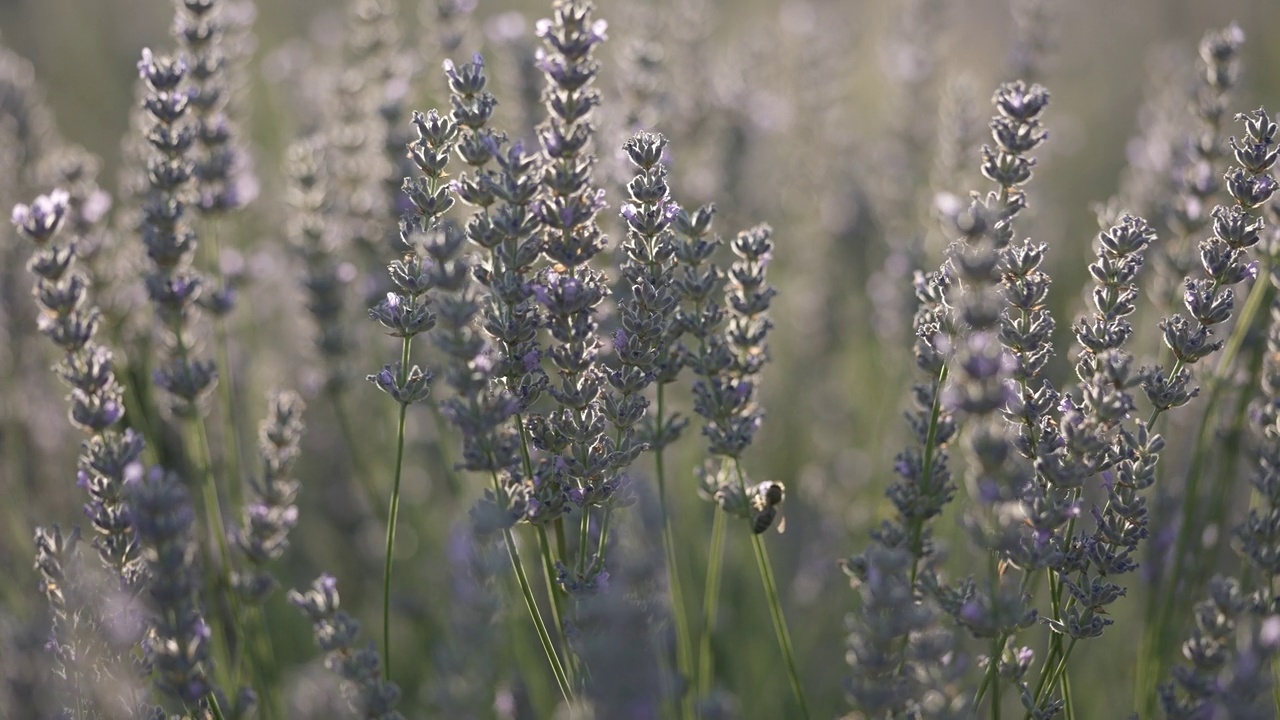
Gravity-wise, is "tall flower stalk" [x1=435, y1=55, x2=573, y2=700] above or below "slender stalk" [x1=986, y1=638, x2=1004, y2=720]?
above

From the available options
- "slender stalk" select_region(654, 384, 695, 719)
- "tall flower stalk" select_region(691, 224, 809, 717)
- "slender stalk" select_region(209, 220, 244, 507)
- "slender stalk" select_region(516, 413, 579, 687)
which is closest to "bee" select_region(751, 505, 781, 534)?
"tall flower stalk" select_region(691, 224, 809, 717)

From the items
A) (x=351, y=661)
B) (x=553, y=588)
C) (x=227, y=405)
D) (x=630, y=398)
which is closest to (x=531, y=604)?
(x=553, y=588)

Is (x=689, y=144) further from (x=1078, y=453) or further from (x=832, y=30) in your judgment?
(x=1078, y=453)

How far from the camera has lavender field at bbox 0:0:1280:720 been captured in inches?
64.6

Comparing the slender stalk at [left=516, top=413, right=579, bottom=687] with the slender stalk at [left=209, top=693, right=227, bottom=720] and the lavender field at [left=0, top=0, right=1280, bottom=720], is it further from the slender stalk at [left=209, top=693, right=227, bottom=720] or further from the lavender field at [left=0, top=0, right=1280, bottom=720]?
A: the slender stalk at [left=209, top=693, right=227, bottom=720]

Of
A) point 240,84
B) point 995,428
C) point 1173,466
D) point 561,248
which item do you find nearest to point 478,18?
point 240,84

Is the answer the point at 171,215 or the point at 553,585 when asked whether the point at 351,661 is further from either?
the point at 171,215

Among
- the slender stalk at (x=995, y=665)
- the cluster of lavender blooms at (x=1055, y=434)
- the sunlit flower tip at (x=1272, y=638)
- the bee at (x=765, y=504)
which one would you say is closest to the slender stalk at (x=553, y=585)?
the bee at (x=765, y=504)

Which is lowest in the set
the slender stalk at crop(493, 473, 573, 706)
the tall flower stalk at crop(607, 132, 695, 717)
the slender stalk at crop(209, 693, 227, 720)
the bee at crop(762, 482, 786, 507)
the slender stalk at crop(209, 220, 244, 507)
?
the slender stalk at crop(209, 693, 227, 720)

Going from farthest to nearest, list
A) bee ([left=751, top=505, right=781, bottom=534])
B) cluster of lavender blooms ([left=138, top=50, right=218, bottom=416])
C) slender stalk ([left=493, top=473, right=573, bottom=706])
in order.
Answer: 1. cluster of lavender blooms ([left=138, top=50, right=218, bottom=416])
2. bee ([left=751, top=505, right=781, bottom=534])
3. slender stalk ([left=493, top=473, right=573, bottom=706])

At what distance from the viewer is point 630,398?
6.31ft

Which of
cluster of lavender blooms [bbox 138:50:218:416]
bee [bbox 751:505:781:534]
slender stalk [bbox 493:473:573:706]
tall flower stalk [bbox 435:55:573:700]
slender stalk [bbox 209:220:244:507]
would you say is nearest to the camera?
tall flower stalk [bbox 435:55:573:700]

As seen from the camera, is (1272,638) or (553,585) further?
(553,585)

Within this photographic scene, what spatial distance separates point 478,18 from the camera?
28.2ft
